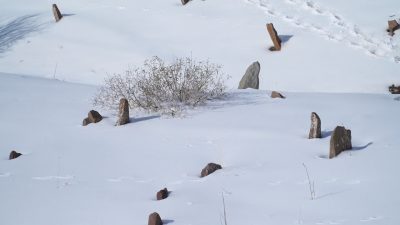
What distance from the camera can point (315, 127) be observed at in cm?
511

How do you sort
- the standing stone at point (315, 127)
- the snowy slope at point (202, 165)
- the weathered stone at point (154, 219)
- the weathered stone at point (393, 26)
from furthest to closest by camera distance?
1. the weathered stone at point (393, 26)
2. the standing stone at point (315, 127)
3. the snowy slope at point (202, 165)
4. the weathered stone at point (154, 219)

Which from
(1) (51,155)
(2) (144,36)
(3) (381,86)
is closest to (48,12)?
(2) (144,36)

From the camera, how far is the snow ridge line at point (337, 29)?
11.7 m

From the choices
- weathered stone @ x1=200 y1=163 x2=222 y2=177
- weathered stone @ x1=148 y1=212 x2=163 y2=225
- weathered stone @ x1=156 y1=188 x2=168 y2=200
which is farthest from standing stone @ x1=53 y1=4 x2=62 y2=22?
weathered stone @ x1=148 y1=212 x2=163 y2=225

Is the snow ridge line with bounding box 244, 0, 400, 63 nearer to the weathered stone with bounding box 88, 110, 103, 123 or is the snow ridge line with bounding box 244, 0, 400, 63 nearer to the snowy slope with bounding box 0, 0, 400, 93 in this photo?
the snowy slope with bounding box 0, 0, 400, 93

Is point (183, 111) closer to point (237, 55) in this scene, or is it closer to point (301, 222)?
point (301, 222)

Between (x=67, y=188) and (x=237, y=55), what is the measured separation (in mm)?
8850

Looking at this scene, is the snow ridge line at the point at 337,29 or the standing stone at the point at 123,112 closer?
the standing stone at the point at 123,112

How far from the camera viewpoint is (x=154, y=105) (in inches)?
258

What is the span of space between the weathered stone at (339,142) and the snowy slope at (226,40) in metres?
5.99

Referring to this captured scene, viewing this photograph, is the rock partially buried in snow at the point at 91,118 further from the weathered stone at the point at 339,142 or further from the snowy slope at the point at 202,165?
the weathered stone at the point at 339,142

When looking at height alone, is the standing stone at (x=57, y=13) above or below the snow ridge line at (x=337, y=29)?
above

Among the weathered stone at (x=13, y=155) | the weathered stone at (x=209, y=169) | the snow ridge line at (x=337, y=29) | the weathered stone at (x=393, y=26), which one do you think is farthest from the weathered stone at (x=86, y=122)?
the weathered stone at (x=393, y=26)

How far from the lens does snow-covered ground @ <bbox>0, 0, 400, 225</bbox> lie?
357 cm
